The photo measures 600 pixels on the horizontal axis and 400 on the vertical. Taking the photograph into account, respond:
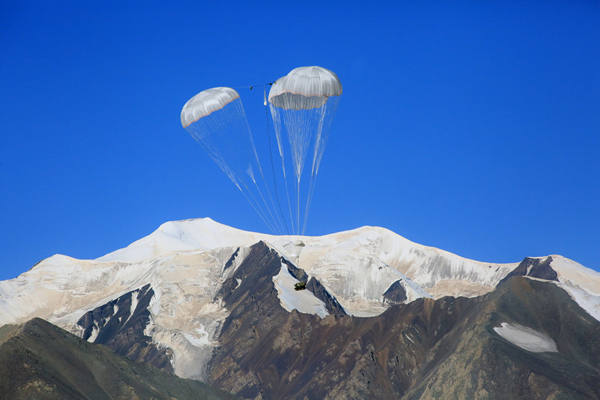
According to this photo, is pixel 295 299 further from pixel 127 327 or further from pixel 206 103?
pixel 206 103

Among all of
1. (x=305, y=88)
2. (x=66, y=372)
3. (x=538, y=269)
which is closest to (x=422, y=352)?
(x=66, y=372)

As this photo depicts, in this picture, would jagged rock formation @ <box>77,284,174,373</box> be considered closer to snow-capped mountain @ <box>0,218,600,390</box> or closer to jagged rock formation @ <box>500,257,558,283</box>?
snow-capped mountain @ <box>0,218,600,390</box>

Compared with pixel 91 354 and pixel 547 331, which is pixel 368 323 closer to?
pixel 547 331

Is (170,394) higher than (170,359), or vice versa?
(170,359)


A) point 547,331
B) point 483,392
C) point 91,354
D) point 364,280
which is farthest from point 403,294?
point 91,354

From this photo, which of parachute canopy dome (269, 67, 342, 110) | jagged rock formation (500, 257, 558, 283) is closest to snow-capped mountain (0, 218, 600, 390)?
jagged rock formation (500, 257, 558, 283)

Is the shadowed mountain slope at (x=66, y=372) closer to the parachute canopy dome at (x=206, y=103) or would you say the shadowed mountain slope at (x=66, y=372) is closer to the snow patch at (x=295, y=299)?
the parachute canopy dome at (x=206, y=103)
